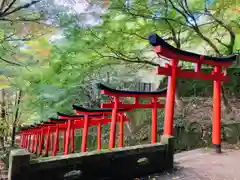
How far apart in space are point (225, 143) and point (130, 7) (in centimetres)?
579

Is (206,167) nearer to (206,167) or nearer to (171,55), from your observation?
(206,167)

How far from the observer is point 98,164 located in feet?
12.0

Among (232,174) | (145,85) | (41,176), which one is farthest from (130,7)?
(145,85)

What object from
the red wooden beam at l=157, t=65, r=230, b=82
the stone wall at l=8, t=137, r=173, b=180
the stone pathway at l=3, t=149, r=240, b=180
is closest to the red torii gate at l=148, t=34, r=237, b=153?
the red wooden beam at l=157, t=65, r=230, b=82

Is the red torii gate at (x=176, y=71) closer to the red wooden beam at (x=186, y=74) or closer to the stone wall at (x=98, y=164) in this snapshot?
the red wooden beam at (x=186, y=74)

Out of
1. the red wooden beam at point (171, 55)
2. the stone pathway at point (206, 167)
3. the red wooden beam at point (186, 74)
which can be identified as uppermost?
the red wooden beam at point (171, 55)

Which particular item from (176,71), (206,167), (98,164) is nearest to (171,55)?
(176,71)

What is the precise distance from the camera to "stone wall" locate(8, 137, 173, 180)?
296cm

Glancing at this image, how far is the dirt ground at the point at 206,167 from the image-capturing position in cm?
432

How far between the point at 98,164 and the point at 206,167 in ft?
8.45

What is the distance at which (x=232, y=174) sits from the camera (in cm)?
459

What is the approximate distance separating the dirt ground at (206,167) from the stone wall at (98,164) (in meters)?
0.30

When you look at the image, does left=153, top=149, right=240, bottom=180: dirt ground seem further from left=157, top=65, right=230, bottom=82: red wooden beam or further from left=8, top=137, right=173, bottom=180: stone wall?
left=157, top=65, right=230, bottom=82: red wooden beam

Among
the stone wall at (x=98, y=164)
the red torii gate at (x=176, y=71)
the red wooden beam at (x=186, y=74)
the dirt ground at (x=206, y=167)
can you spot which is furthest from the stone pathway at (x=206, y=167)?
the red wooden beam at (x=186, y=74)
